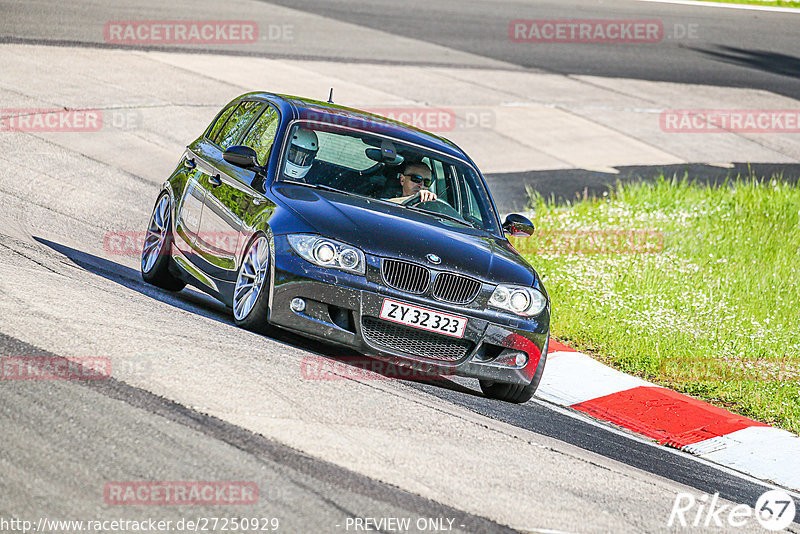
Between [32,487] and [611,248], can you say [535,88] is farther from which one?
[32,487]

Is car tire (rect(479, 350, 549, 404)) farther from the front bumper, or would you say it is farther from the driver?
the driver

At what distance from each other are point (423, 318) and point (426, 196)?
63.8 inches

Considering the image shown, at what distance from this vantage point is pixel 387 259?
6867 mm

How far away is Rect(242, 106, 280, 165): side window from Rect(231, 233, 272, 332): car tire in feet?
3.19

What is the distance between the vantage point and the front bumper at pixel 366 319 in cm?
675

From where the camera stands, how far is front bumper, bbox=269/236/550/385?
675 centimetres

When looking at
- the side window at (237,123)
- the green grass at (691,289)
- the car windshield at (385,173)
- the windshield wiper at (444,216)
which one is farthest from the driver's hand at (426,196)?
the green grass at (691,289)

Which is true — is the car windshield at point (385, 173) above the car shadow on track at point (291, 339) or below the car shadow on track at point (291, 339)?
above

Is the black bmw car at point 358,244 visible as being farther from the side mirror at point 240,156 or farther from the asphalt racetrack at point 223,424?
the asphalt racetrack at point 223,424

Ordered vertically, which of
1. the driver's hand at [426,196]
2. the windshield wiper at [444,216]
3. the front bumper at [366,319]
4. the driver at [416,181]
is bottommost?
the front bumper at [366,319]

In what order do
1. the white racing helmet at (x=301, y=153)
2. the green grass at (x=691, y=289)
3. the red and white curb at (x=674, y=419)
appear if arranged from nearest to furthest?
the red and white curb at (x=674, y=419), the white racing helmet at (x=301, y=153), the green grass at (x=691, y=289)

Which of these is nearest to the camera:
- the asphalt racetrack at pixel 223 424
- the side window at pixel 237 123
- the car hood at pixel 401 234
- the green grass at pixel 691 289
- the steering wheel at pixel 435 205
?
the asphalt racetrack at pixel 223 424

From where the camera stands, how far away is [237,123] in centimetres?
899

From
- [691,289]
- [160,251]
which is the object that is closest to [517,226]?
[160,251]
